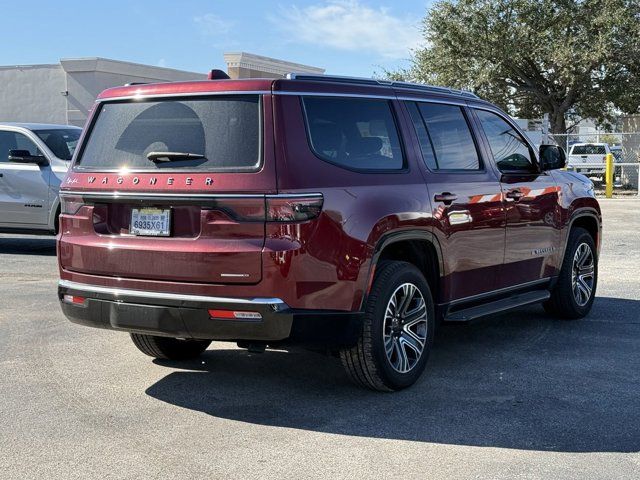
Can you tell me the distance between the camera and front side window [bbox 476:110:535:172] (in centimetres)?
659

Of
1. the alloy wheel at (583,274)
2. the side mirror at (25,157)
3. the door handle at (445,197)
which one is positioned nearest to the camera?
the door handle at (445,197)

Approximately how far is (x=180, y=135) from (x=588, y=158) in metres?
28.5

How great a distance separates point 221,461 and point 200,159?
173cm

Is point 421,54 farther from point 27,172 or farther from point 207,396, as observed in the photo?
point 207,396

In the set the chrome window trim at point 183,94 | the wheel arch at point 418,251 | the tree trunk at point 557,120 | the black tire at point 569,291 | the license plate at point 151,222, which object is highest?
the tree trunk at point 557,120

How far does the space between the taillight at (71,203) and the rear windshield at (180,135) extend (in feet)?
0.70

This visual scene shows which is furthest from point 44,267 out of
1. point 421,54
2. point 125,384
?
point 421,54

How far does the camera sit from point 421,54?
36.3 m

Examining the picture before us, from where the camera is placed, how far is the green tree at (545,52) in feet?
101

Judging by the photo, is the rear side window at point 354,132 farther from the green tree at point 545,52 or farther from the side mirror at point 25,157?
the green tree at point 545,52

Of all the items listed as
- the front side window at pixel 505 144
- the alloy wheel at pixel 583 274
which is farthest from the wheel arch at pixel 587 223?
the front side window at pixel 505 144

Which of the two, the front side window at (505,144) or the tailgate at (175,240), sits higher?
the front side window at (505,144)

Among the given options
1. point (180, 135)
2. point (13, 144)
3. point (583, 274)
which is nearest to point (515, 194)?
point (583, 274)

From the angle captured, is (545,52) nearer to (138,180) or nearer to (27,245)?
(27,245)
